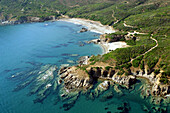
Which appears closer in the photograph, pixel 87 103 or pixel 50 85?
pixel 87 103

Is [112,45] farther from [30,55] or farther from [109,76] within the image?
[30,55]

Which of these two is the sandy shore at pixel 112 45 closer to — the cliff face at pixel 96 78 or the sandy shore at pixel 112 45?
the sandy shore at pixel 112 45

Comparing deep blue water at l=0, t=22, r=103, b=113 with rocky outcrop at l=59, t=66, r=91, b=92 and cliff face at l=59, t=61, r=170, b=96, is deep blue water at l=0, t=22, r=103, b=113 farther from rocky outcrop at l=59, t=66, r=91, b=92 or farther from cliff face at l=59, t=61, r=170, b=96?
cliff face at l=59, t=61, r=170, b=96

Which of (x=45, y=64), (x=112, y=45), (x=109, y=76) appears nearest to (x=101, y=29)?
(x=112, y=45)

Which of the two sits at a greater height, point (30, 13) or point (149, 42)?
point (30, 13)

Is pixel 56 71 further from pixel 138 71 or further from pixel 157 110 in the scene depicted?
pixel 157 110

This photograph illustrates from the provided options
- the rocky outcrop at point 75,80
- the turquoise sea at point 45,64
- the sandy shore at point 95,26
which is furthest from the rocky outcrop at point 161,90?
the sandy shore at point 95,26

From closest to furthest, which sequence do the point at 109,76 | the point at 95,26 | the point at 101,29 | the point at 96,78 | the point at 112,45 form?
the point at 109,76 < the point at 96,78 < the point at 112,45 < the point at 101,29 < the point at 95,26

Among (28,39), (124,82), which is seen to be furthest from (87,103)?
(28,39)
